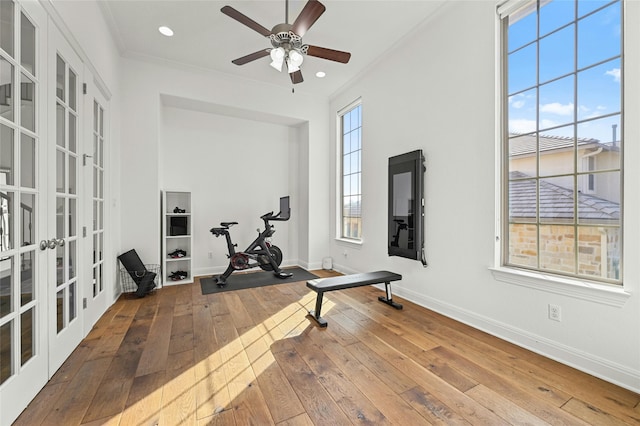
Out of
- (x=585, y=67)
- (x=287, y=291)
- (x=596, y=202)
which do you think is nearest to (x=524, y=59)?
(x=585, y=67)

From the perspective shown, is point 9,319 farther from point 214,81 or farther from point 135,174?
point 214,81

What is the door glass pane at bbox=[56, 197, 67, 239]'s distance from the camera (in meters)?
2.03

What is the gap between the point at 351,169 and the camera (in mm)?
4934

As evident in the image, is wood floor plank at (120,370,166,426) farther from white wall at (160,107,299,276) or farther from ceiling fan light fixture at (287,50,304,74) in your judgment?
white wall at (160,107,299,276)

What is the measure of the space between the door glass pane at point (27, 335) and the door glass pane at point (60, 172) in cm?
90

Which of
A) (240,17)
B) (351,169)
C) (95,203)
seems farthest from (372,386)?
(351,169)

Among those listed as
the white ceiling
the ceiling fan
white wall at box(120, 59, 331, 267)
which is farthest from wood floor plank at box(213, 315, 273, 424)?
→ the white ceiling

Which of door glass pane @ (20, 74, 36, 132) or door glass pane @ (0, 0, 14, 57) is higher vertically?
door glass pane @ (0, 0, 14, 57)

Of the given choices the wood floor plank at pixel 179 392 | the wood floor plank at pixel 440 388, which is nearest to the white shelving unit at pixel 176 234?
the wood floor plank at pixel 179 392

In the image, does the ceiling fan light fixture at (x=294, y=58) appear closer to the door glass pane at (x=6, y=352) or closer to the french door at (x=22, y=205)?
the french door at (x=22, y=205)

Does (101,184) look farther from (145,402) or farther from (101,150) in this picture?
(145,402)

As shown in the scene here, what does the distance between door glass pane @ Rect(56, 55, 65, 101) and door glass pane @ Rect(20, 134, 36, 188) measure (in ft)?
1.92

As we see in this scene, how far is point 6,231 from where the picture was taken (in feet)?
4.88

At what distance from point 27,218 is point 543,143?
370 centimetres
